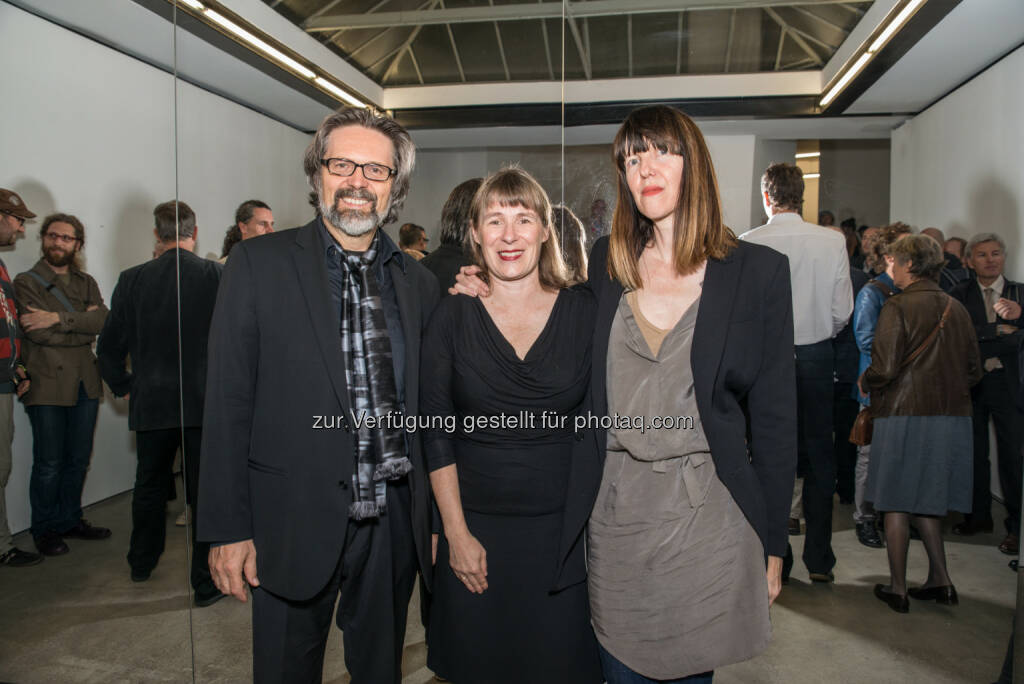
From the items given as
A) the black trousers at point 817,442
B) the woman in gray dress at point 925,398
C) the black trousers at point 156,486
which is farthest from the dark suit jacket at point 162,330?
the woman in gray dress at point 925,398

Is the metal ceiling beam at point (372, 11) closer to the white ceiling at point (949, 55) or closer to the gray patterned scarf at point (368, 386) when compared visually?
the gray patterned scarf at point (368, 386)

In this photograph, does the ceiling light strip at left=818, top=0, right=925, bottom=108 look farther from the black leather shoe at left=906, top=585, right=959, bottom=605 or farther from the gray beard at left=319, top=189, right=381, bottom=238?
the black leather shoe at left=906, top=585, right=959, bottom=605

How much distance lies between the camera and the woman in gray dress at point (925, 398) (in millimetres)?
2871

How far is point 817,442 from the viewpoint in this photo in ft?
10.8

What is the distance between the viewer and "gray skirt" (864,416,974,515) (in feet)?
9.55

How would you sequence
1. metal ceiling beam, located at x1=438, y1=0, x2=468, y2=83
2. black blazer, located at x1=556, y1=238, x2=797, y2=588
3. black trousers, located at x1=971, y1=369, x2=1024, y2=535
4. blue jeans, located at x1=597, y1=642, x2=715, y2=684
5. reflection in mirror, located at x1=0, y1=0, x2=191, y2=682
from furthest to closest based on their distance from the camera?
1. black trousers, located at x1=971, y1=369, x2=1024, y2=535
2. metal ceiling beam, located at x1=438, y1=0, x2=468, y2=83
3. reflection in mirror, located at x1=0, y1=0, x2=191, y2=682
4. blue jeans, located at x1=597, y1=642, x2=715, y2=684
5. black blazer, located at x1=556, y1=238, x2=797, y2=588

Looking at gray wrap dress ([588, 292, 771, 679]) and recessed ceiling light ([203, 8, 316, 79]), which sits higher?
recessed ceiling light ([203, 8, 316, 79])

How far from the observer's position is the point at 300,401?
1.64 m

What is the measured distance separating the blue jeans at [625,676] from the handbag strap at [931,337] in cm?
194

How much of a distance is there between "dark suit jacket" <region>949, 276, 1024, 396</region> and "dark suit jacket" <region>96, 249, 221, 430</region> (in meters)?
3.02

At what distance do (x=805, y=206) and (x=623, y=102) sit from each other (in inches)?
46.3

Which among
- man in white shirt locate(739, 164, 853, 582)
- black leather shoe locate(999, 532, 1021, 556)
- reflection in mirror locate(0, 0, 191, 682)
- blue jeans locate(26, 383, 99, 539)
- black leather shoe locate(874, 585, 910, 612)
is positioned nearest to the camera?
reflection in mirror locate(0, 0, 191, 682)

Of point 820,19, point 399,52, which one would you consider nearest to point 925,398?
point 820,19

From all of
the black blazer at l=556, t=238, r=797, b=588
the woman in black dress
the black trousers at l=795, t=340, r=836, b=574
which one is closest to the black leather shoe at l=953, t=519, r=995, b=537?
the black trousers at l=795, t=340, r=836, b=574
